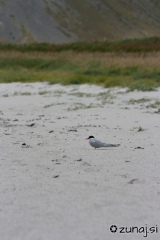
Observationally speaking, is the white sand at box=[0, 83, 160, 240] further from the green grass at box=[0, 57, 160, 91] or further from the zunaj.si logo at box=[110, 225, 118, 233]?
the green grass at box=[0, 57, 160, 91]

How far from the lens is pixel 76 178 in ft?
14.8

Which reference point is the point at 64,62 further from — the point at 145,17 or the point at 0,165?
the point at 145,17

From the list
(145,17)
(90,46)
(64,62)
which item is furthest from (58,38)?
(64,62)

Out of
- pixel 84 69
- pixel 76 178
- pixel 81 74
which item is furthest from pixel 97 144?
pixel 84 69

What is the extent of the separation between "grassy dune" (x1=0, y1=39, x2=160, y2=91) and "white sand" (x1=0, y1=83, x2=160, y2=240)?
7.91m

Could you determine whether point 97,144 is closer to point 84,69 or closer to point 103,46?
point 84,69

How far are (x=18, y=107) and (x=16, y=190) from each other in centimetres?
878

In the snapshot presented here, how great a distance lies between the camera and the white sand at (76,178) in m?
3.23

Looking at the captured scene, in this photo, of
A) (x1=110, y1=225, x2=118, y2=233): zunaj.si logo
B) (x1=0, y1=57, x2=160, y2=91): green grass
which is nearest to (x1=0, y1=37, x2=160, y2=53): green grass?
(x1=0, y1=57, x2=160, y2=91): green grass

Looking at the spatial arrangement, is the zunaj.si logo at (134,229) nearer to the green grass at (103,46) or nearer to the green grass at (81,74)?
the green grass at (81,74)

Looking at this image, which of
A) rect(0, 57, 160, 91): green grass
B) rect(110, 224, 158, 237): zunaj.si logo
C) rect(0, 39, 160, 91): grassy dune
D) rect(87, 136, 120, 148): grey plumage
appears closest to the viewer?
rect(110, 224, 158, 237): zunaj.si logo

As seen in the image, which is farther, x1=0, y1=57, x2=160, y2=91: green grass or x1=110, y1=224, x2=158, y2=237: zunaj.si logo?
x1=0, y1=57, x2=160, y2=91: green grass

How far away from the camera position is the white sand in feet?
10.6

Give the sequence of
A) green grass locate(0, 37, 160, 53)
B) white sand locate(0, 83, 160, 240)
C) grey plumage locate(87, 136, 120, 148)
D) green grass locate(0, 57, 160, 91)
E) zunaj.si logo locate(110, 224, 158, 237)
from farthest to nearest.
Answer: green grass locate(0, 37, 160, 53) < green grass locate(0, 57, 160, 91) < grey plumage locate(87, 136, 120, 148) < white sand locate(0, 83, 160, 240) < zunaj.si logo locate(110, 224, 158, 237)
